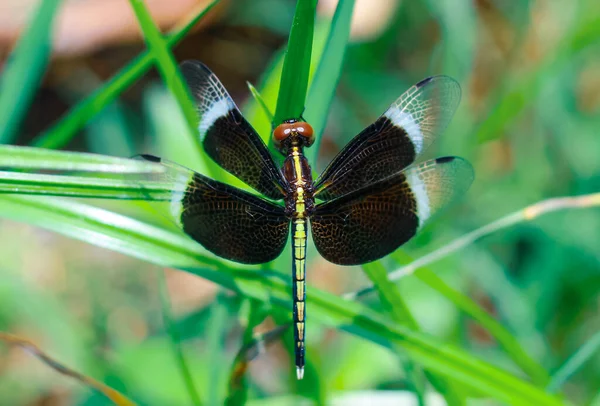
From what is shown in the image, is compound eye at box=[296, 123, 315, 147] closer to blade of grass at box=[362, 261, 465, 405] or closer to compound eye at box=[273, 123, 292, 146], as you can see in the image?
compound eye at box=[273, 123, 292, 146]

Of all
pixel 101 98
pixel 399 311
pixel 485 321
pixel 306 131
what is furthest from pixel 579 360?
pixel 101 98

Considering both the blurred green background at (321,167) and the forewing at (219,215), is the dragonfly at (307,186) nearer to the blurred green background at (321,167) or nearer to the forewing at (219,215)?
the forewing at (219,215)

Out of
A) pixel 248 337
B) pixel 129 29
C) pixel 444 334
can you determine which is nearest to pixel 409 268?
pixel 248 337

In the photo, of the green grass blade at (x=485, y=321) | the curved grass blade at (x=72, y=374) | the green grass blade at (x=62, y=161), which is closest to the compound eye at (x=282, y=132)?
the green grass blade at (x=62, y=161)

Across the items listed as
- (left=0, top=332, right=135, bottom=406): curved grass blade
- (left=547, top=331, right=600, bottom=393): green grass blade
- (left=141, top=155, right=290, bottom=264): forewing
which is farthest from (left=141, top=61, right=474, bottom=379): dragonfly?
(left=547, top=331, right=600, bottom=393): green grass blade

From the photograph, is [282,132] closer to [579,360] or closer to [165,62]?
[165,62]

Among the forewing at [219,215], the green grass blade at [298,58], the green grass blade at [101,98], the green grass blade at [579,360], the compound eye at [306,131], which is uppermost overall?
the green grass blade at [101,98]
